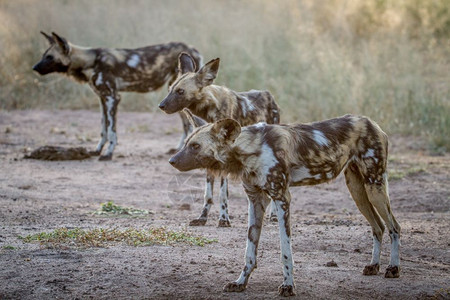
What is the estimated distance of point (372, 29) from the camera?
13992mm

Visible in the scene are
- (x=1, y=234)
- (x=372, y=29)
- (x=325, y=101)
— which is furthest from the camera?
(x=372, y=29)

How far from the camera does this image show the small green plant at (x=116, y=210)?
249 inches

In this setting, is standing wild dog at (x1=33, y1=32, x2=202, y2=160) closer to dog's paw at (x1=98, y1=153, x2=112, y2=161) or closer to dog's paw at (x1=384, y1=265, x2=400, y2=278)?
dog's paw at (x1=98, y1=153, x2=112, y2=161)

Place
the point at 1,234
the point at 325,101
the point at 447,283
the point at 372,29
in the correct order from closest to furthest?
the point at 447,283 → the point at 1,234 → the point at 325,101 → the point at 372,29

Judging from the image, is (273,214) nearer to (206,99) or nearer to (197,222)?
(197,222)

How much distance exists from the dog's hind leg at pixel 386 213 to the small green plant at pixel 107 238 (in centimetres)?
127

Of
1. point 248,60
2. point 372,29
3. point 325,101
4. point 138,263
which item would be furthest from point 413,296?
point 372,29

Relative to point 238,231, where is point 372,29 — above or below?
above

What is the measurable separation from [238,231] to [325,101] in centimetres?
605

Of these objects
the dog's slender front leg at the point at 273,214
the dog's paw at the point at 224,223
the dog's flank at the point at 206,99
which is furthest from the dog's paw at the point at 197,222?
the dog's flank at the point at 206,99

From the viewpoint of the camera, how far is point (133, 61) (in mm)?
9773

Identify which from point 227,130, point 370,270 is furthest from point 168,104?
point 370,270

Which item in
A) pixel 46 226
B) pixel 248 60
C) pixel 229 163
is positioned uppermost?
pixel 248 60

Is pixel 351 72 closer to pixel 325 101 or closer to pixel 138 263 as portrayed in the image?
pixel 325 101
